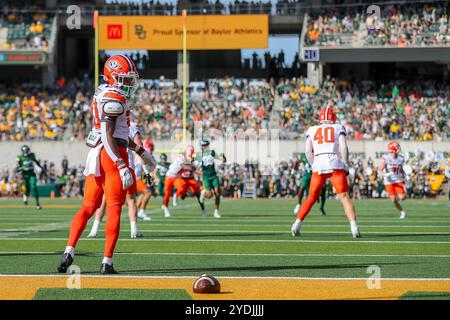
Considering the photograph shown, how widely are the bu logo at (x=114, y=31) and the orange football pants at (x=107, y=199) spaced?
35.5 meters

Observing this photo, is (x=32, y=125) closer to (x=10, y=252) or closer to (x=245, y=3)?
(x=245, y=3)

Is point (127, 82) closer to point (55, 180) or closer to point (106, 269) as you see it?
point (106, 269)

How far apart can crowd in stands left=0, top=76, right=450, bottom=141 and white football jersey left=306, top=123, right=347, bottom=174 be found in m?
23.9

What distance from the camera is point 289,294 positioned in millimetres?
7281

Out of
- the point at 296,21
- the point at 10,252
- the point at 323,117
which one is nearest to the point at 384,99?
the point at 296,21

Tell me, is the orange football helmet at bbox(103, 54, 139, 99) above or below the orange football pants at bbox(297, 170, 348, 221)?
above

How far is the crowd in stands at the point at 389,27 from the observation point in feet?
133

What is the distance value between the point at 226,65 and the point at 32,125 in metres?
11.6

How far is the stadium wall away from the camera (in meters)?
36.7

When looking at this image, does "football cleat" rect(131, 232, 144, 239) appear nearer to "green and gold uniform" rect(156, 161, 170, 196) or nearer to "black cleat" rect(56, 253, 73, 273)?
"black cleat" rect(56, 253, 73, 273)

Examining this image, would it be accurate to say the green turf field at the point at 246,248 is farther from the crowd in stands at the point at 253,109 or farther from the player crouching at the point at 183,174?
the crowd in stands at the point at 253,109

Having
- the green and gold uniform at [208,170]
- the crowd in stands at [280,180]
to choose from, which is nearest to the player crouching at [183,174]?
the green and gold uniform at [208,170]

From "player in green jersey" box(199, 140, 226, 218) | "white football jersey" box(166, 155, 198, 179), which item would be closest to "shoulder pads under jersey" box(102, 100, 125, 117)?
"player in green jersey" box(199, 140, 226, 218)

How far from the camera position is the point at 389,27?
1638 inches
